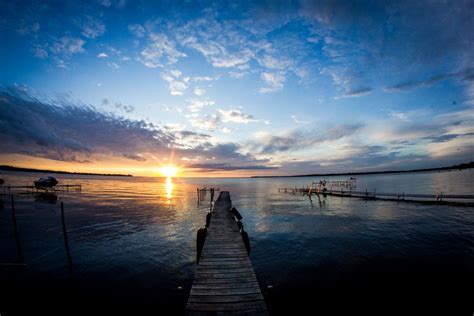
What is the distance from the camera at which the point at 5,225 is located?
23.9 metres

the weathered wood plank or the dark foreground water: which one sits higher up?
the weathered wood plank

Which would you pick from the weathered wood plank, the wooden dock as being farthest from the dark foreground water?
the weathered wood plank

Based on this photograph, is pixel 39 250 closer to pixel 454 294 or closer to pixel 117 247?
pixel 117 247

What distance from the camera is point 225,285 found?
756cm

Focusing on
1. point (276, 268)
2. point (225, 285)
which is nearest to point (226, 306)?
point (225, 285)

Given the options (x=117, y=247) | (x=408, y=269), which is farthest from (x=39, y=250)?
(x=408, y=269)

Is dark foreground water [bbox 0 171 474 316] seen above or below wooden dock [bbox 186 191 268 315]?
below

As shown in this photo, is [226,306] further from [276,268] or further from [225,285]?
[276,268]

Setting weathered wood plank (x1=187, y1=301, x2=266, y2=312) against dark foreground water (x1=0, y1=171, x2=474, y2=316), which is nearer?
weathered wood plank (x1=187, y1=301, x2=266, y2=312)

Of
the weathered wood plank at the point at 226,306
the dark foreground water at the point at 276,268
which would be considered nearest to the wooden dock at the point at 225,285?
Result: the weathered wood plank at the point at 226,306

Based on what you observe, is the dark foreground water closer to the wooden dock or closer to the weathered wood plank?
the wooden dock

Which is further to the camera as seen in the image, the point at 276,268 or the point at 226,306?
the point at 276,268

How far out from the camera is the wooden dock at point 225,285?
6.22 m

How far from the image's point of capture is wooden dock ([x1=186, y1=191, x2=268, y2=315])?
6.22 metres
